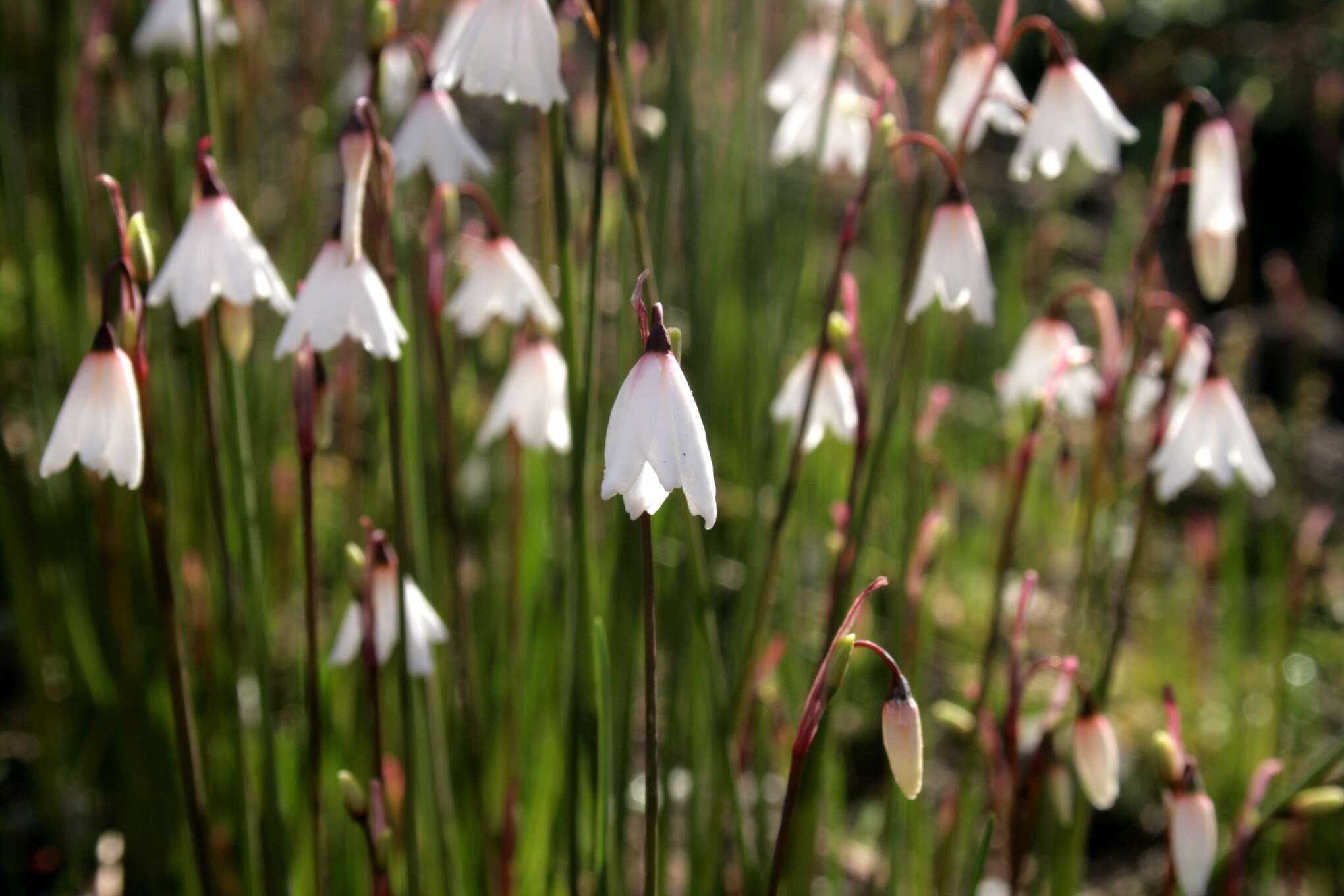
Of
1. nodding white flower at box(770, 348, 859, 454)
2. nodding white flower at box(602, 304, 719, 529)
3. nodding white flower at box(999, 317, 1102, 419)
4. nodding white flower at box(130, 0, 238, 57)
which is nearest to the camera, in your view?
nodding white flower at box(602, 304, 719, 529)

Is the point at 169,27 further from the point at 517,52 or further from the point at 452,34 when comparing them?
the point at 517,52

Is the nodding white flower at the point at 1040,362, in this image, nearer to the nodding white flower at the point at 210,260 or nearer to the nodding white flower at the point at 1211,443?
the nodding white flower at the point at 1211,443

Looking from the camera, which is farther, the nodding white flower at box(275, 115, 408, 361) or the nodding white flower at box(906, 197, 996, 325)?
the nodding white flower at box(906, 197, 996, 325)

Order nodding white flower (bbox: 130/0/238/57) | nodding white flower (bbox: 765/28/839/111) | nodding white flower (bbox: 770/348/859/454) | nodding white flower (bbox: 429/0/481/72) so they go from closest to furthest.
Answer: nodding white flower (bbox: 429/0/481/72)
nodding white flower (bbox: 770/348/859/454)
nodding white flower (bbox: 130/0/238/57)
nodding white flower (bbox: 765/28/839/111)

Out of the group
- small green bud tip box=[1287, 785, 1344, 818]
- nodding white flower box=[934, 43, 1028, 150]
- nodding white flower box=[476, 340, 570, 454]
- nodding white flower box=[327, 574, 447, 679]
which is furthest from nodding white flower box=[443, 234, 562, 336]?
small green bud tip box=[1287, 785, 1344, 818]

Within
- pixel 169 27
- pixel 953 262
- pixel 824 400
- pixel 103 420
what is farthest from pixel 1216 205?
pixel 169 27

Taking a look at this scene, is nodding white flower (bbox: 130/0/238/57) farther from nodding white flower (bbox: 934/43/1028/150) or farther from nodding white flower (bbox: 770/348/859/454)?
nodding white flower (bbox: 934/43/1028/150)

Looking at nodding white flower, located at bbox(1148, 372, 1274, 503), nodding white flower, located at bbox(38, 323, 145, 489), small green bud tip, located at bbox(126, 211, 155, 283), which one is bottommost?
nodding white flower, located at bbox(1148, 372, 1274, 503)
